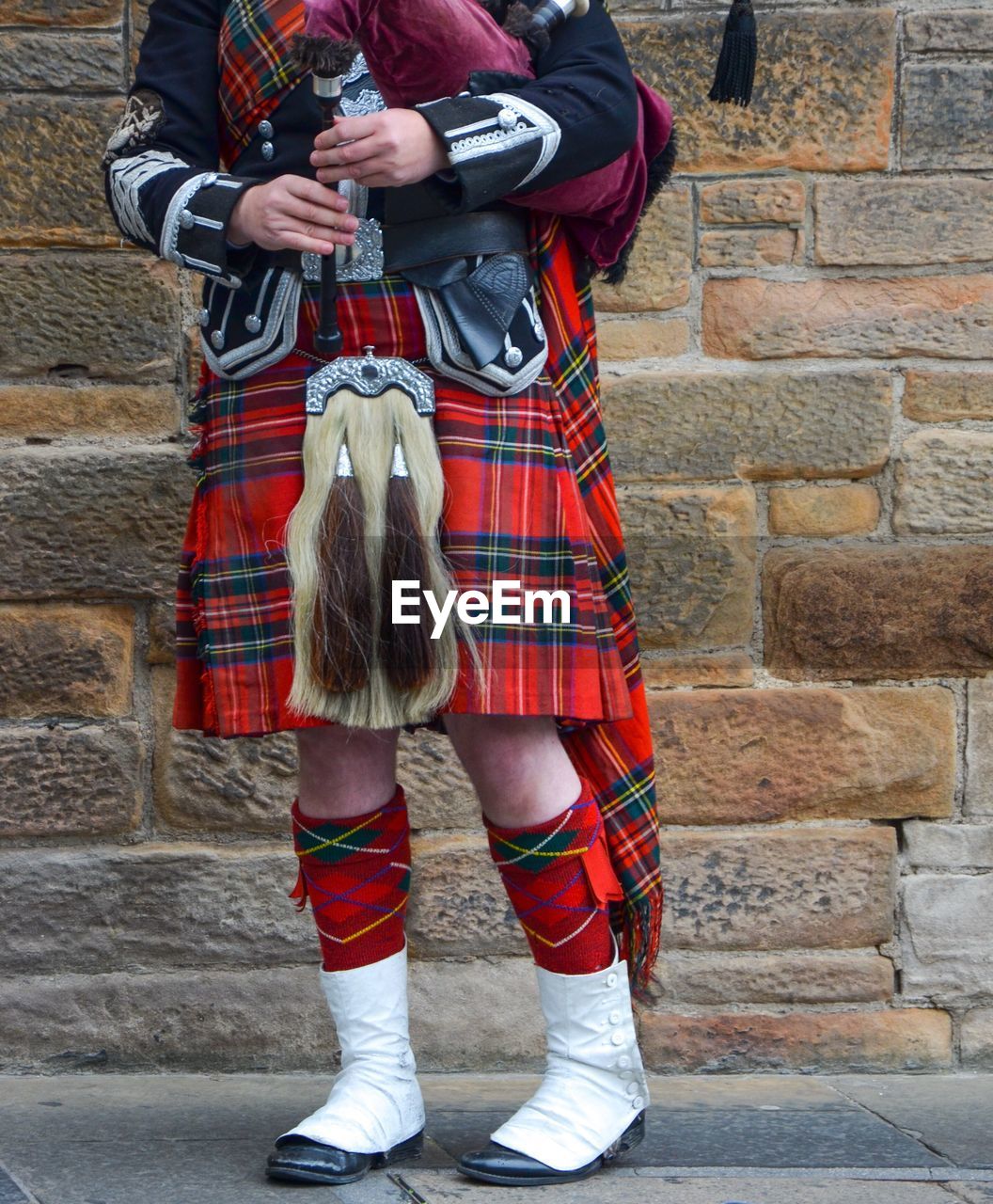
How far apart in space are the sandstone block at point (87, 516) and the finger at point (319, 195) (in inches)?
37.6

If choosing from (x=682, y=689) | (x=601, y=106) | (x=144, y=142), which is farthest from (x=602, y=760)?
(x=144, y=142)

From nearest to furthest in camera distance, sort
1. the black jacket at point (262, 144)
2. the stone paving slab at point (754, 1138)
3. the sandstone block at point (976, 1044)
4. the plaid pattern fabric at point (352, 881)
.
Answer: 1. the black jacket at point (262, 144)
2. the plaid pattern fabric at point (352, 881)
3. the stone paving slab at point (754, 1138)
4. the sandstone block at point (976, 1044)

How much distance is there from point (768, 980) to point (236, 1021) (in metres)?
0.90

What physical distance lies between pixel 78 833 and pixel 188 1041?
0.39 meters

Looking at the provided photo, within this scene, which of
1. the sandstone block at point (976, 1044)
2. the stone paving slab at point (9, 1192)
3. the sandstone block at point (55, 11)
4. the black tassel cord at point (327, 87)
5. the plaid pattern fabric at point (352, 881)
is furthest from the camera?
the sandstone block at point (976, 1044)

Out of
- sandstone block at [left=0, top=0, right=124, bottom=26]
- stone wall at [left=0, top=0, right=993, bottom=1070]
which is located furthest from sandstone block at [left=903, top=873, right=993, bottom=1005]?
A: sandstone block at [left=0, top=0, right=124, bottom=26]

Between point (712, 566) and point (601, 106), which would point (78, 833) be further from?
point (601, 106)

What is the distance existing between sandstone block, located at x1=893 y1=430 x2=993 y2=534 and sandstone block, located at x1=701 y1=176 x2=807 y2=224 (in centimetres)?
44

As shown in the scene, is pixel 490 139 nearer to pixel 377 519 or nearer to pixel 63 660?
pixel 377 519

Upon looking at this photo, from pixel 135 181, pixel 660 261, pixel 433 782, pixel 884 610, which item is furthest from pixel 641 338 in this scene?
pixel 135 181

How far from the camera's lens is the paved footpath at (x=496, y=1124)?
186cm

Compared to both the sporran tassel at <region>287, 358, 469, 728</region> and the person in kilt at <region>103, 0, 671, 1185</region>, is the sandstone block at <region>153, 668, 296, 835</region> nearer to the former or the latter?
the person in kilt at <region>103, 0, 671, 1185</region>

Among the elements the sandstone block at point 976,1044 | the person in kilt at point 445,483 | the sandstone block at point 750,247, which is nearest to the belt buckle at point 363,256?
the person in kilt at point 445,483

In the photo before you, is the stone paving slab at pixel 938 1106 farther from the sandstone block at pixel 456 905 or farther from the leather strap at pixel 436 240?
the leather strap at pixel 436 240
